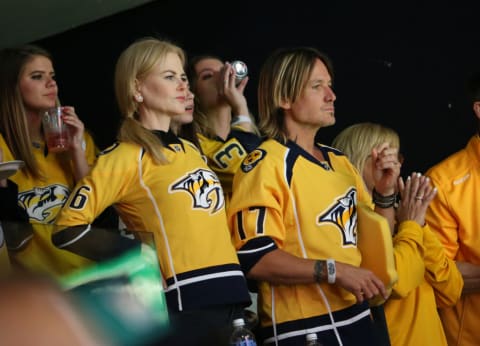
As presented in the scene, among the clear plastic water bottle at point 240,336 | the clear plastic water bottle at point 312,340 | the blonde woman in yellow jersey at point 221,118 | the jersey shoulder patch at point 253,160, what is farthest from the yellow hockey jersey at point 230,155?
the clear plastic water bottle at point 240,336

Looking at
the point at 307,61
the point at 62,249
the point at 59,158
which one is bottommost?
the point at 59,158

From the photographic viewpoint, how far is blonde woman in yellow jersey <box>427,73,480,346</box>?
265 centimetres

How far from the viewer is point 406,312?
8.21 feet

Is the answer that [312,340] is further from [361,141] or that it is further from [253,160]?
[361,141]

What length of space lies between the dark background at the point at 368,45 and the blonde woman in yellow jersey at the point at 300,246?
122 cm

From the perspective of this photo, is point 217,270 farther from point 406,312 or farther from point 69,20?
point 69,20

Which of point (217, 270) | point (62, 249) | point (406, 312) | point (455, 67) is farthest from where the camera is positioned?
point (455, 67)

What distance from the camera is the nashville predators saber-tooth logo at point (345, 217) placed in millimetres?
2193

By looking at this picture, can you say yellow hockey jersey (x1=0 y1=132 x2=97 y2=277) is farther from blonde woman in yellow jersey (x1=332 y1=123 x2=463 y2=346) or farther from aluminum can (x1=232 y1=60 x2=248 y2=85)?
blonde woman in yellow jersey (x1=332 y1=123 x2=463 y2=346)

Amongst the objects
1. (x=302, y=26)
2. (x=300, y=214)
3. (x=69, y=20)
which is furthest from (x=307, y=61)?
(x=69, y=20)

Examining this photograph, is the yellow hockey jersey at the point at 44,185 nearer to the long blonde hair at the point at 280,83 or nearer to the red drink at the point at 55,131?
the red drink at the point at 55,131

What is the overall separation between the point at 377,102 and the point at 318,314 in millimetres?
1551

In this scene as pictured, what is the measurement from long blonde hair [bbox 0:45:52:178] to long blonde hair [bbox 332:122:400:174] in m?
1.05

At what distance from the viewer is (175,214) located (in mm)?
2059
